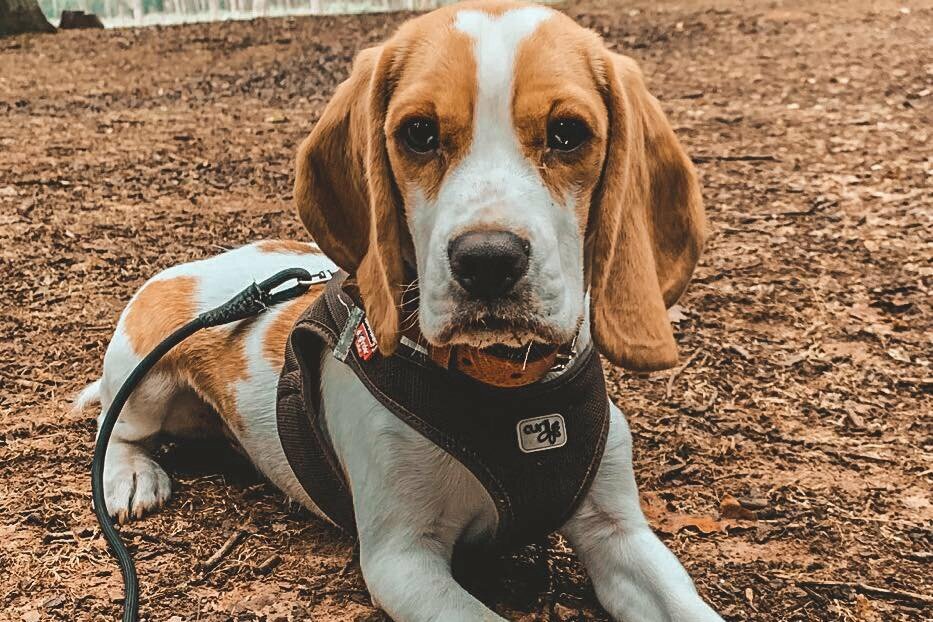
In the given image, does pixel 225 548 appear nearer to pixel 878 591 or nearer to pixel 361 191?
pixel 361 191

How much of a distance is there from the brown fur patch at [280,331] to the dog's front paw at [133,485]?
633mm

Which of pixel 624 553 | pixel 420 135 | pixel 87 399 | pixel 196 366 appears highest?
pixel 420 135

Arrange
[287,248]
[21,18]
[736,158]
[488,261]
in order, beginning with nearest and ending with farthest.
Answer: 1. [488,261]
2. [287,248]
3. [736,158]
4. [21,18]

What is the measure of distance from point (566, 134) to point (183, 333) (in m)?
1.61

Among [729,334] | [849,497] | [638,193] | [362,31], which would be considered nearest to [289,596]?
[638,193]

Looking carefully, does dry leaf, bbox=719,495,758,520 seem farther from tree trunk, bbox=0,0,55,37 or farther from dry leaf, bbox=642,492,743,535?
tree trunk, bbox=0,0,55,37

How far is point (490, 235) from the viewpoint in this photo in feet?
7.66

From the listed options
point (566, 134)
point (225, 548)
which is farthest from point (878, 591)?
point (225, 548)

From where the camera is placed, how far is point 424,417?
281 cm

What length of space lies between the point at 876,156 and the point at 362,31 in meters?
8.17

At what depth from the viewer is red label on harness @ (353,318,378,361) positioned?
2934 mm

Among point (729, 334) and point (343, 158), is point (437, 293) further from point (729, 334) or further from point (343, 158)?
point (729, 334)

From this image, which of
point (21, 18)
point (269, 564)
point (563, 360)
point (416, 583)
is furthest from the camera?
point (21, 18)

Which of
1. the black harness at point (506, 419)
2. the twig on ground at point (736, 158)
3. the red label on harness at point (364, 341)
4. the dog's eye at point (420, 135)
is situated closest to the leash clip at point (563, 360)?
the black harness at point (506, 419)
